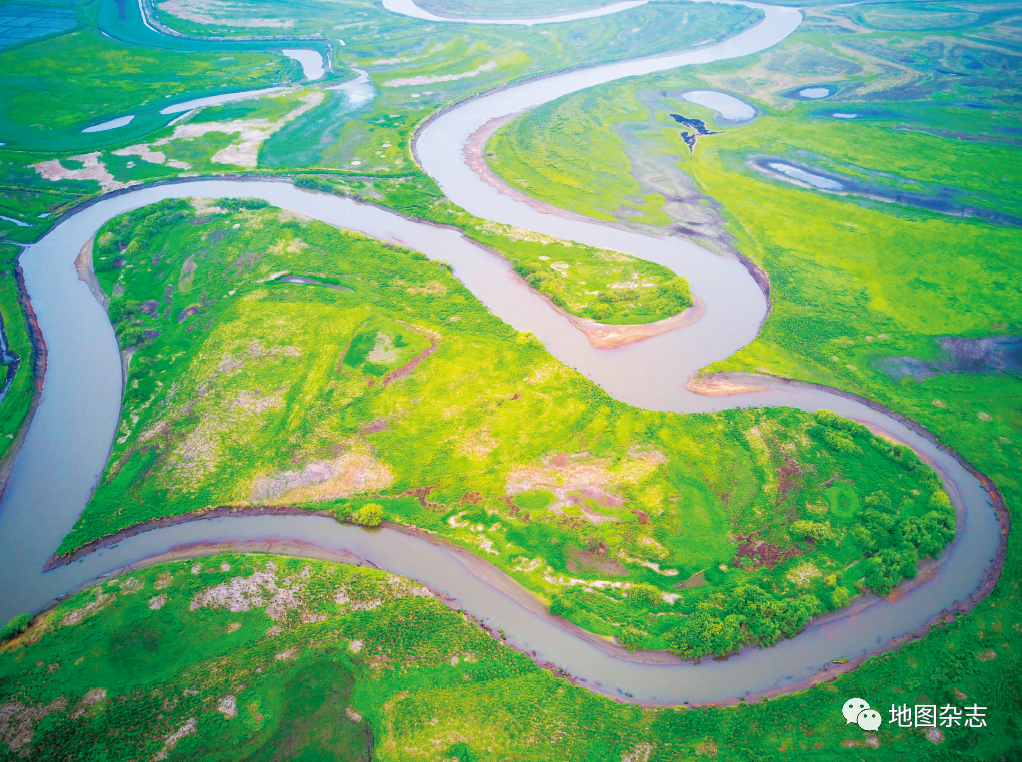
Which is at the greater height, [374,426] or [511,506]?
[374,426]

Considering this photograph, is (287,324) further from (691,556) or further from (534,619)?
(691,556)

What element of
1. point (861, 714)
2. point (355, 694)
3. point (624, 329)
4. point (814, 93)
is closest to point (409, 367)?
point (624, 329)

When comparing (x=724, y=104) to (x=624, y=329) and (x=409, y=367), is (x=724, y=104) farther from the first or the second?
(x=409, y=367)

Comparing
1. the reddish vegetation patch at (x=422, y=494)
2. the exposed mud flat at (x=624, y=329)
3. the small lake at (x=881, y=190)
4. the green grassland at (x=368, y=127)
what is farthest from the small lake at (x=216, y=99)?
the reddish vegetation patch at (x=422, y=494)

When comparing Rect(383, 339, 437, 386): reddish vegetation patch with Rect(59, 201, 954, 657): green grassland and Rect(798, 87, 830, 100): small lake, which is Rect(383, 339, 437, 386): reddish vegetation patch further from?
Rect(798, 87, 830, 100): small lake

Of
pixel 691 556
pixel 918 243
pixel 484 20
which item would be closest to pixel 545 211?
pixel 918 243

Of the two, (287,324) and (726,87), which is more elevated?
(726,87)

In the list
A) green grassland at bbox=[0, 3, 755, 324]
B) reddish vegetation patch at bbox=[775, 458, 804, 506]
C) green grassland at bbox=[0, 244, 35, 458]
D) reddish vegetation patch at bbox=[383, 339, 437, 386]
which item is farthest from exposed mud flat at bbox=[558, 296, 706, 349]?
green grassland at bbox=[0, 244, 35, 458]

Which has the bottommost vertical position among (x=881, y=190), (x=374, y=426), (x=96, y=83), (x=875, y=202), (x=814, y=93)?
(x=374, y=426)
